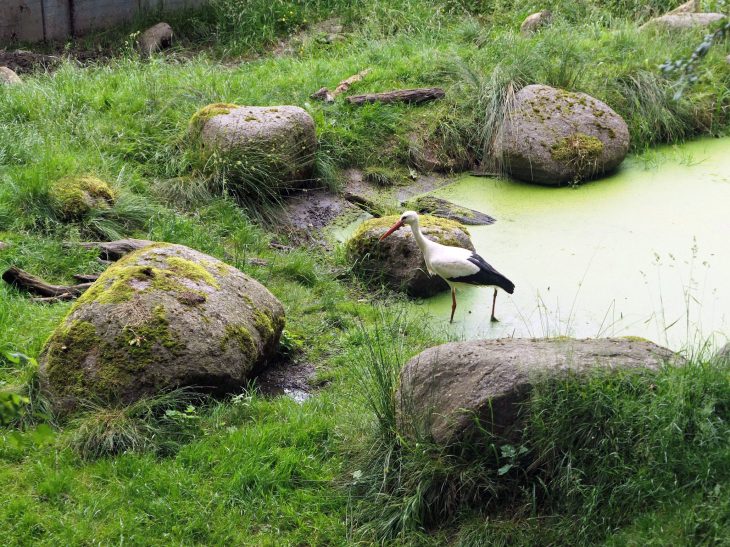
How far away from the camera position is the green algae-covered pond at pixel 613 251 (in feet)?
16.1

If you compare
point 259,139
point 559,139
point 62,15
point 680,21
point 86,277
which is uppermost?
point 680,21

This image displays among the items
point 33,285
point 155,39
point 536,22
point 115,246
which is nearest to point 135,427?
point 33,285

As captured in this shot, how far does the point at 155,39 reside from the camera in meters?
9.96

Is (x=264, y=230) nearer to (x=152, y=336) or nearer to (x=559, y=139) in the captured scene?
(x=152, y=336)

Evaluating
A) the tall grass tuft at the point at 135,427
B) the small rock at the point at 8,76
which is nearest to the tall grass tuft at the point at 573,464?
the tall grass tuft at the point at 135,427

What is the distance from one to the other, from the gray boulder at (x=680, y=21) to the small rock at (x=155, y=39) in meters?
6.29

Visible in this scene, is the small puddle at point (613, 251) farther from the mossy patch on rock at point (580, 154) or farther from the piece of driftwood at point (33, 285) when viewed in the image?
the piece of driftwood at point (33, 285)

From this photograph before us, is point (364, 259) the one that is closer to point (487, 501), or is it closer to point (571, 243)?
point (571, 243)

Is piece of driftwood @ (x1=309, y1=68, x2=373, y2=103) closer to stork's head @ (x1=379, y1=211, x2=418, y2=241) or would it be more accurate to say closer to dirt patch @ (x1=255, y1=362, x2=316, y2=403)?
stork's head @ (x1=379, y1=211, x2=418, y2=241)

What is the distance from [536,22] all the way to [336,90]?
3.41 meters

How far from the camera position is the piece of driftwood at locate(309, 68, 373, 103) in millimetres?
8039

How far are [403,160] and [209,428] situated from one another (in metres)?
4.66

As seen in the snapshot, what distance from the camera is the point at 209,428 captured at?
359 centimetres

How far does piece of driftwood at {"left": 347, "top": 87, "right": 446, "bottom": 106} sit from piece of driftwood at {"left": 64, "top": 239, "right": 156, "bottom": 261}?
11.7 feet
